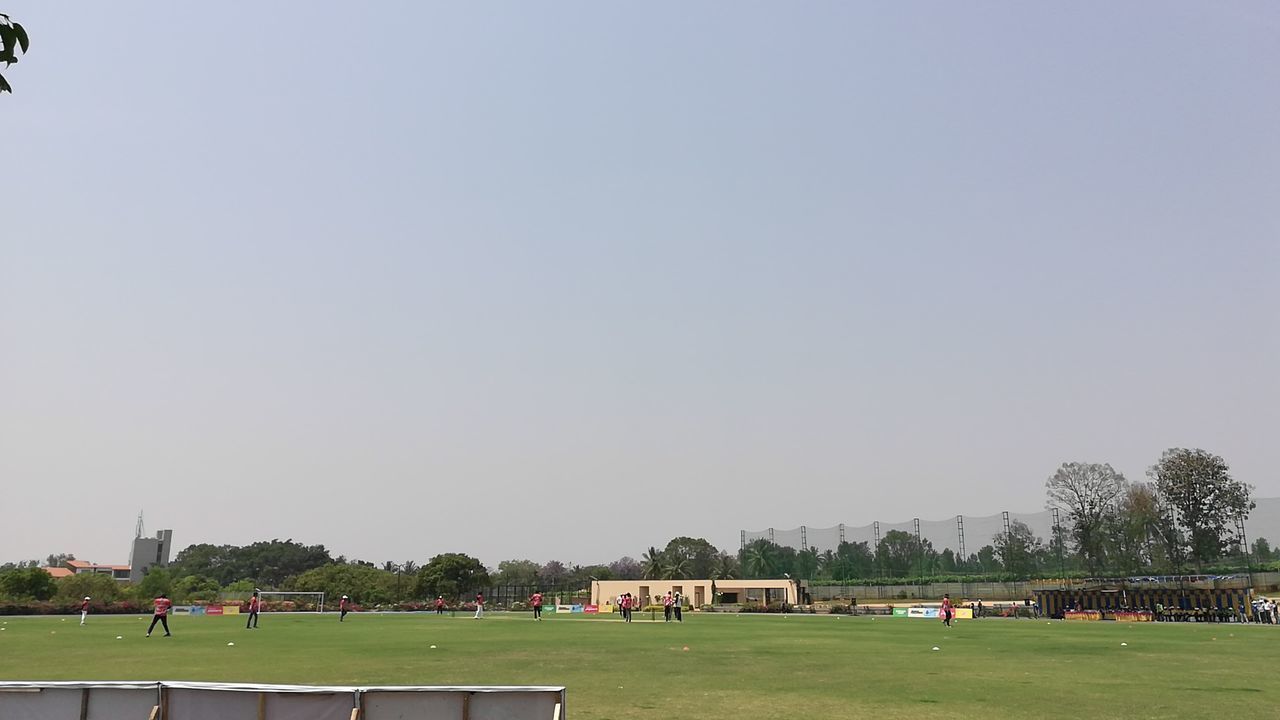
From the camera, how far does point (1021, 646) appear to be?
31.1m

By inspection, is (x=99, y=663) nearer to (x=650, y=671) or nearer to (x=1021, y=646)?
(x=650, y=671)

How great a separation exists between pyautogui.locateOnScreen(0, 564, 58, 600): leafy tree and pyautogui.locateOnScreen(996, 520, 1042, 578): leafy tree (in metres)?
112

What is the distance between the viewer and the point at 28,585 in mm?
85938

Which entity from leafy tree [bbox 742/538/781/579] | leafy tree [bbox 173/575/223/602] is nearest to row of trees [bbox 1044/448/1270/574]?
leafy tree [bbox 742/538/781/579]

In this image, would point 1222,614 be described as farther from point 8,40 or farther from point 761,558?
point 761,558

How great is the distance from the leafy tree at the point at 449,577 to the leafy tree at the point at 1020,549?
72152 mm

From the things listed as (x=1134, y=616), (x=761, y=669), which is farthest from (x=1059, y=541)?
(x=761, y=669)

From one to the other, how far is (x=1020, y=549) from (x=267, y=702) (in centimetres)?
Result: 12301

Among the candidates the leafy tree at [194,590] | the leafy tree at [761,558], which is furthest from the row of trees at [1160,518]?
the leafy tree at [194,590]

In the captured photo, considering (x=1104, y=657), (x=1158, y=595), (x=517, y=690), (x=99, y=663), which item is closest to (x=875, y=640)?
(x=1104, y=657)

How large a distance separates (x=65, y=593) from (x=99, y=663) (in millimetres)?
76679

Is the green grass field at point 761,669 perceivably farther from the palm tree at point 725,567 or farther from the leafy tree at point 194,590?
the palm tree at point 725,567

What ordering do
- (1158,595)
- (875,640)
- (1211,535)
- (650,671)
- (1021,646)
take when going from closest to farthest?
(650,671) < (1021,646) < (875,640) < (1158,595) < (1211,535)

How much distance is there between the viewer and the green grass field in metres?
15.1
